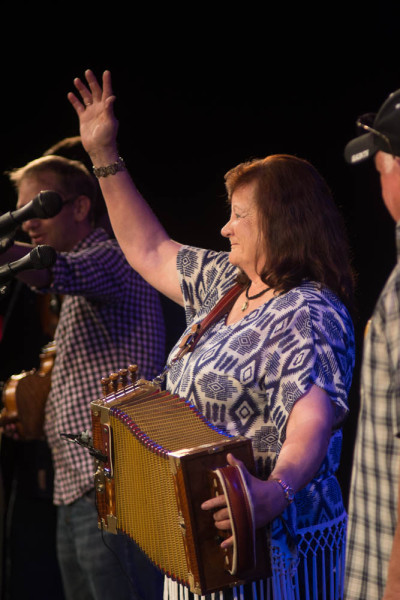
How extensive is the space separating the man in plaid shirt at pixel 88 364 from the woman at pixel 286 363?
0.69 metres

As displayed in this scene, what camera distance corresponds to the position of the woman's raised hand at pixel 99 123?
7.93ft

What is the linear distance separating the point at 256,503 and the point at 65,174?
77.4 inches

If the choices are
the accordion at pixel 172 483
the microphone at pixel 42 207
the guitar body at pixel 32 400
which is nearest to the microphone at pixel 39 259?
the microphone at pixel 42 207

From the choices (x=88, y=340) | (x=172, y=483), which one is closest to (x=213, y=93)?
(x=88, y=340)

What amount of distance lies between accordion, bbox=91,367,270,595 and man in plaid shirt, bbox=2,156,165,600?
1.79ft

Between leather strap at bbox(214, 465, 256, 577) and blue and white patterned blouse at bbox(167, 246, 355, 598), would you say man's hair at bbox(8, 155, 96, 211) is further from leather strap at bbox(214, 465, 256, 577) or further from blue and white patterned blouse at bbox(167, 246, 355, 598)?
leather strap at bbox(214, 465, 256, 577)

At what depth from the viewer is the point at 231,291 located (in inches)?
84.4

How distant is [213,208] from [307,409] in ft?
6.54

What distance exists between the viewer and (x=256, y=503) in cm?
160

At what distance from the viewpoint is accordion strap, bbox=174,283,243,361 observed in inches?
82.0

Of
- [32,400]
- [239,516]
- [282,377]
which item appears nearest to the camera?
[239,516]

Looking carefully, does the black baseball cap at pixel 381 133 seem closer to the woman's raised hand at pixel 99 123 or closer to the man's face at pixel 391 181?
the man's face at pixel 391 181

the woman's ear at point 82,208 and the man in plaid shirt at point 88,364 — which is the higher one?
the woman's ear at point 82,208

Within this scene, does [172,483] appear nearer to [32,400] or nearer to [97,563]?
[97,563]
